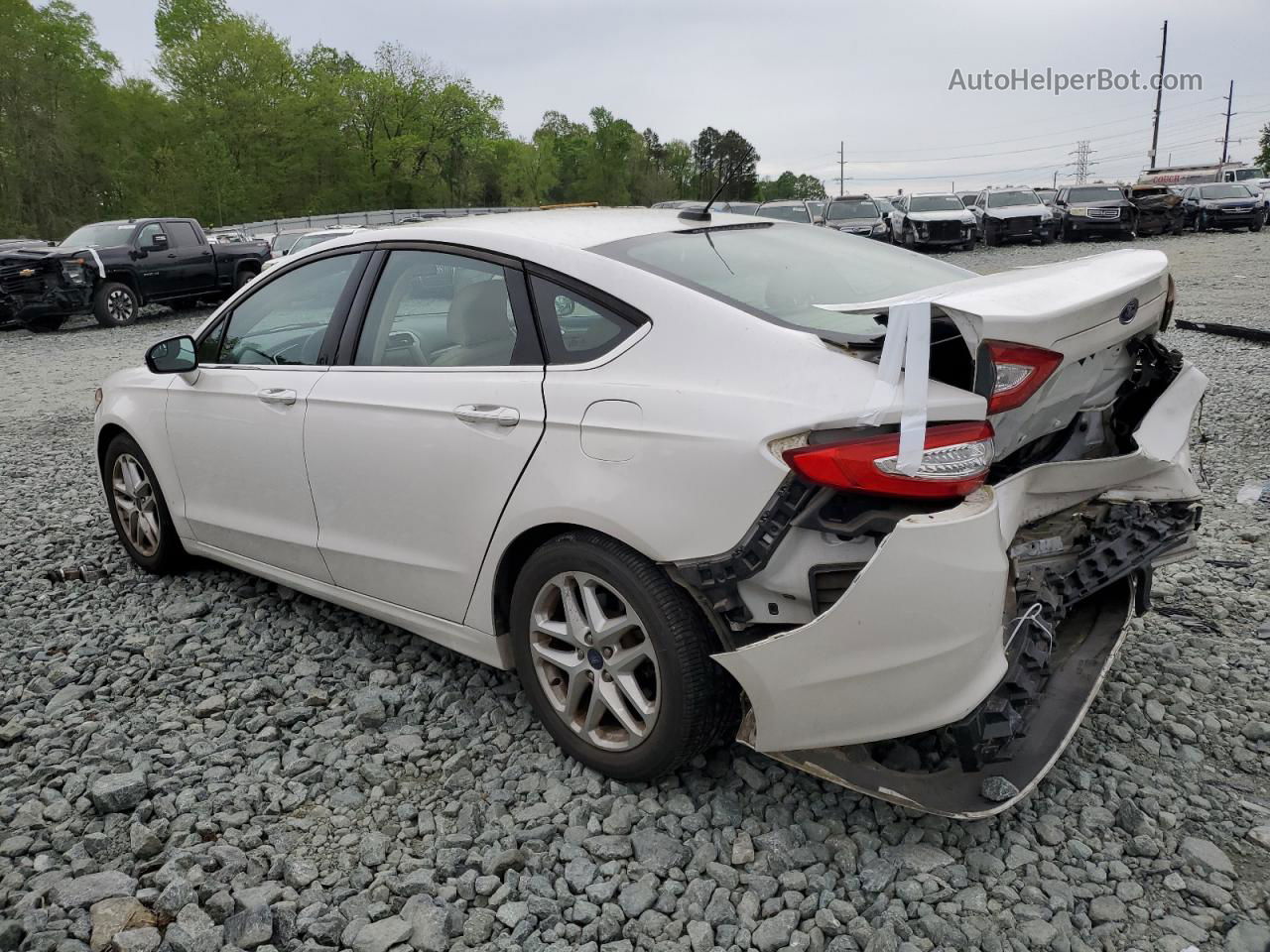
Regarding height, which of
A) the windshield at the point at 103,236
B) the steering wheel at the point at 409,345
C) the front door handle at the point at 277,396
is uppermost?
the windshield at the point at 103,236

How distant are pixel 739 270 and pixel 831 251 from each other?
25.3 inches

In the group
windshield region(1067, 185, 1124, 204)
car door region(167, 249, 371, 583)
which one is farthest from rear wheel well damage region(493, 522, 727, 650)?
windshield region(1067, 185, 1124, 204)

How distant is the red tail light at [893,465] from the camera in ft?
6.98

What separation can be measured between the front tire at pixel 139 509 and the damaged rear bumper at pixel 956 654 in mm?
3118

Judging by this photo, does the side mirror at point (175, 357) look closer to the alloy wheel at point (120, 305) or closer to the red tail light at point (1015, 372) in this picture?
the red tail light at point (1015, 372)

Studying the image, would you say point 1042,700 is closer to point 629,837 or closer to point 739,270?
point 629,837

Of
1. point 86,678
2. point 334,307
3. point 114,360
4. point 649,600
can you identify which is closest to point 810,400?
point 649,600

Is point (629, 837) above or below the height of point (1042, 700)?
below

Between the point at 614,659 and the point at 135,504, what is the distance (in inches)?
119

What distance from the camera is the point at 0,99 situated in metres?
46.0

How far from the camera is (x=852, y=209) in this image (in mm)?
26750

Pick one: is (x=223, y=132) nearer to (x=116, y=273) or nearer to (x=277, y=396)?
(x=116, y=273)

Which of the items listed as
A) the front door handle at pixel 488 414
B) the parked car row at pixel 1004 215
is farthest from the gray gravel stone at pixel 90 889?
the parked car row at pixel 1004 215

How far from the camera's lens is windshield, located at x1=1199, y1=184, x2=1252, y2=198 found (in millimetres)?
29547
